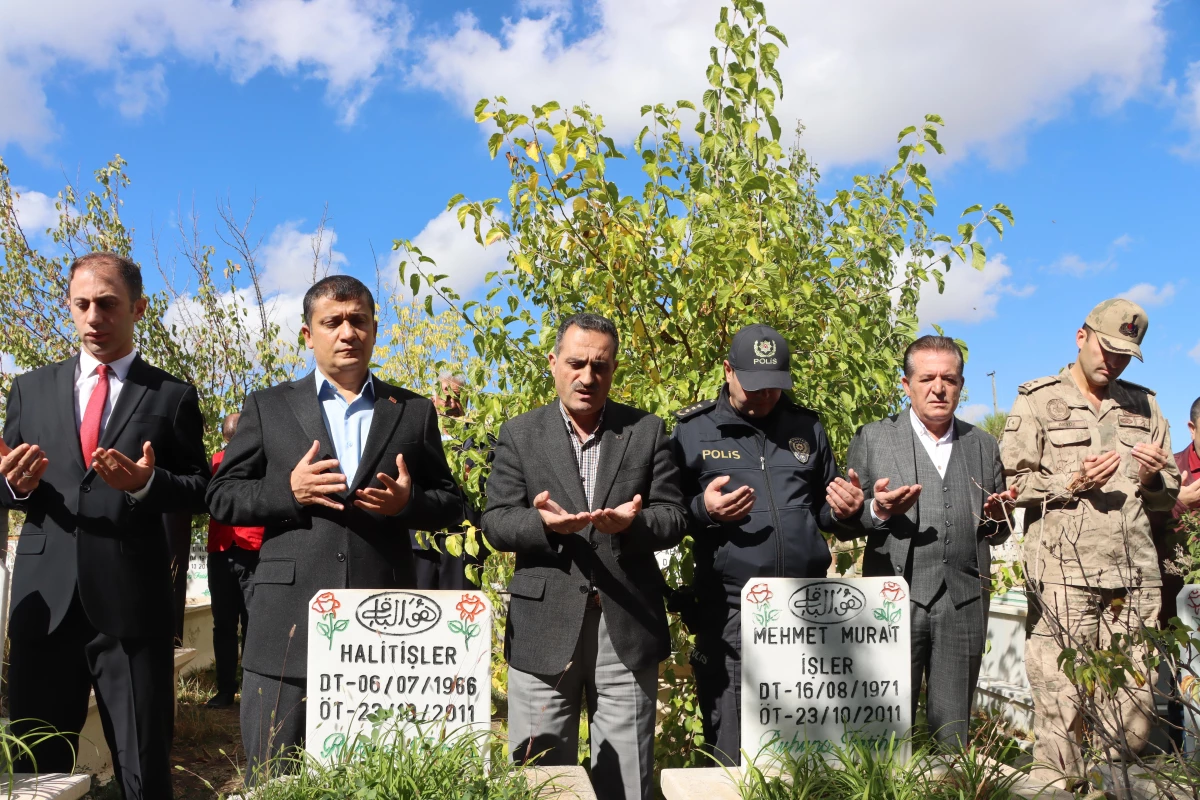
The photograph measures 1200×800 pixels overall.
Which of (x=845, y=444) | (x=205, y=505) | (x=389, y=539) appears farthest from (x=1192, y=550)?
(x=205, y=505)

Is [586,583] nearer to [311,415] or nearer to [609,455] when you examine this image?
[609,455]

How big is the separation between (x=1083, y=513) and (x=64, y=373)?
3869 millimetres

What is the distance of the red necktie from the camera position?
3.16m

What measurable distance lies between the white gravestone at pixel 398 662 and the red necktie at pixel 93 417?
0.97 m

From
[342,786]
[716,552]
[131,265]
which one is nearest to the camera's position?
[342,786]

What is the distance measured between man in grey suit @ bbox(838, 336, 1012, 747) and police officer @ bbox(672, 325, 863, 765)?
0.21 m

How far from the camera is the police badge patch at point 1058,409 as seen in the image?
4227 millimetres

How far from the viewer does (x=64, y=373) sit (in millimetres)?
3227

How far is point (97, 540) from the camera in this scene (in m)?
3.07

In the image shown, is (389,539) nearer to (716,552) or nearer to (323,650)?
(323,650)

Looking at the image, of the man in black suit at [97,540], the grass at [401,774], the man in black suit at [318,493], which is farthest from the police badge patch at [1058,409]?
the man in black suit at [97,540]

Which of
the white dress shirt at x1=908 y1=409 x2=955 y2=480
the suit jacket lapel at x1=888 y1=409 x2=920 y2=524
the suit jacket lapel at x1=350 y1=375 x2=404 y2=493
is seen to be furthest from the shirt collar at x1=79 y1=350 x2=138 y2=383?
the white dress shirt at x1=908 y1=409 x2=955 y2=480

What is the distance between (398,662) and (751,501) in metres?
1.23

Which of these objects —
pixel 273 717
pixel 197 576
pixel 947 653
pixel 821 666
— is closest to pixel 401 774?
pixel 273 717
